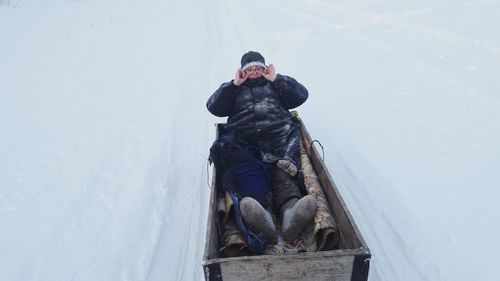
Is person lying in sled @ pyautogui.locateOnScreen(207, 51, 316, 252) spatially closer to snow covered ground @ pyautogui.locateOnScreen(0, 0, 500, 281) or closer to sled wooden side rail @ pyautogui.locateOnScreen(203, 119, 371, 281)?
sled wooden side rail @ pyautogui.locateOnScreen(203, 119, 371, 281)

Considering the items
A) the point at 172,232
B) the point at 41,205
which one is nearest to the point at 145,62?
the point at 41,205

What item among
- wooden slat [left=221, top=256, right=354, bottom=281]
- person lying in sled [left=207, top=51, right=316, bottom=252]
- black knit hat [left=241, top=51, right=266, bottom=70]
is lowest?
wooden slat [left=221, top=256, right=354, bottom=281]

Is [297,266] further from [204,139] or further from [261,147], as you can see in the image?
[204,139]

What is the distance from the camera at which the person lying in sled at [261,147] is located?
242cm

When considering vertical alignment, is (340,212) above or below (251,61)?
below

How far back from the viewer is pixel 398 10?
996 cm

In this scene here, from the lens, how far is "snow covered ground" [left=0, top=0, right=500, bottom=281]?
2.92 m

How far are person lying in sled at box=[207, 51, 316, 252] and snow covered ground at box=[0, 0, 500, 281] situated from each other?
671 millimetres

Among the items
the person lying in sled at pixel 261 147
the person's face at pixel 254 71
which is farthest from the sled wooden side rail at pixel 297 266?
the person's face at pixel 254 71

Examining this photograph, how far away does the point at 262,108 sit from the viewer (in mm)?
3398

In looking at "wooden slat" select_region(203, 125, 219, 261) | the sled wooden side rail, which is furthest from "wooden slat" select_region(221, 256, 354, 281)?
"wooden slat" select_region(203, 125, 219, 261)

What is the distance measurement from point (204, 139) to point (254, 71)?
4.88 ft

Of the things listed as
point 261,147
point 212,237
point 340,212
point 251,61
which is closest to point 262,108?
point 261,147

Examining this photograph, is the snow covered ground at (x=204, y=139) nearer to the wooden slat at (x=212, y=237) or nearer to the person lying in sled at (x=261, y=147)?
the wooden slat at (x=212, y=237)
